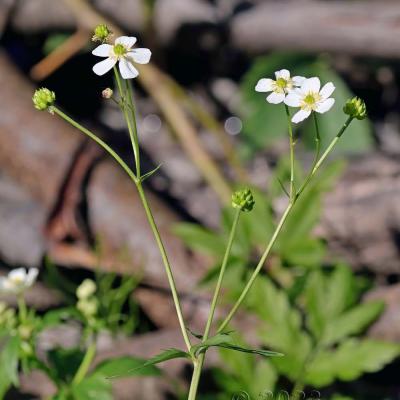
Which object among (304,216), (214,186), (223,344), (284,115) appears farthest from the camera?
(284,115)

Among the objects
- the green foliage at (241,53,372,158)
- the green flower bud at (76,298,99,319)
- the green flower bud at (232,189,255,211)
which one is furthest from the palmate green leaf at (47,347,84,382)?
the green foliage at (241,53,372,158)

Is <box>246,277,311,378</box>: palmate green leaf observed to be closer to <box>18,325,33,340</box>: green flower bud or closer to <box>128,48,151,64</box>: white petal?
<box>18,325,33,340</box>: green flower bud

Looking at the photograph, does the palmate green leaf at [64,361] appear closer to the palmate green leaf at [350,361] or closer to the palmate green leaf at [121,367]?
the palmate green leaf at [121,367]

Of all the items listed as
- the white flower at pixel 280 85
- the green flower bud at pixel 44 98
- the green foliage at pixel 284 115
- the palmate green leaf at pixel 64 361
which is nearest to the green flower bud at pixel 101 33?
the green flower bud at pixel 44 98

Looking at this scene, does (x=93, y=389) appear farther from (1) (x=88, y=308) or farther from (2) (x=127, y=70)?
(2) (x=127, y=70)

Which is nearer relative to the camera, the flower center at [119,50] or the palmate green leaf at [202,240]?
the flower center at [119,50]

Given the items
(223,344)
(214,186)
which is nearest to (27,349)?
(223,344)
